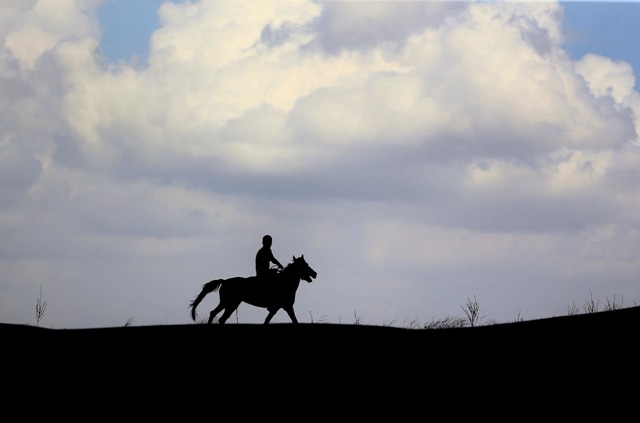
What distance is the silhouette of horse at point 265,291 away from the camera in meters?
16.5

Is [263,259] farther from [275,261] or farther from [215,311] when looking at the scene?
[215,311]

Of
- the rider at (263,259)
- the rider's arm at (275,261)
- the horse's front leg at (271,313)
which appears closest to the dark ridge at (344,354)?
the horse's front leg at (271,313)

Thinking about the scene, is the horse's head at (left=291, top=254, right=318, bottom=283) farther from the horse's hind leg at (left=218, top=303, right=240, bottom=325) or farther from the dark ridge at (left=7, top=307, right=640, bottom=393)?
the dark ridge at (left=7, top=307, right=640, bottom=393)

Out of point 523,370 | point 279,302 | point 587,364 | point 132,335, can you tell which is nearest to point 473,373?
point 523,370

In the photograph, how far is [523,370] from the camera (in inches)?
387

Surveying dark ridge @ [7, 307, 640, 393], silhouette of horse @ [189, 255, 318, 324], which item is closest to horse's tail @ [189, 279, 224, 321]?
silhouette of horse @ [189, 255, 318, 324]

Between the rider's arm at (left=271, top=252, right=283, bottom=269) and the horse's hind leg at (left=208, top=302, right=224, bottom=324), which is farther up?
the rider's arm at (left=271, top=252, right=283, bottom=269)

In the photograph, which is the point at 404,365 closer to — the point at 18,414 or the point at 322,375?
the point at 322,375

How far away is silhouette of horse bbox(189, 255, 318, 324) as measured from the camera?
649 inches

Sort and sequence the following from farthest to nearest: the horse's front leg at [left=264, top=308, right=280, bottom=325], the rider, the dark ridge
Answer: the rider, the horse's front leg at [left=264, top=308, right=280, bottom=325], the dark ridge

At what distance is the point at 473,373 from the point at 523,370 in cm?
66

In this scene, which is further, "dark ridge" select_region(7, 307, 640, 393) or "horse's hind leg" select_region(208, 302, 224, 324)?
"horse's hind leg" select_region(208, 302, 224, 324)

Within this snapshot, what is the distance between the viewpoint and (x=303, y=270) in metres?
17.1

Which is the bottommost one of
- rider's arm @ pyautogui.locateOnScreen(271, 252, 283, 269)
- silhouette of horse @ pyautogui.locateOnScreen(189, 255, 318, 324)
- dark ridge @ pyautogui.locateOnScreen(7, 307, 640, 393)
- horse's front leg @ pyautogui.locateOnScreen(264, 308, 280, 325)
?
dark ridge @ pyautogui.locateOnScreen(7, 307, 640, 393)
